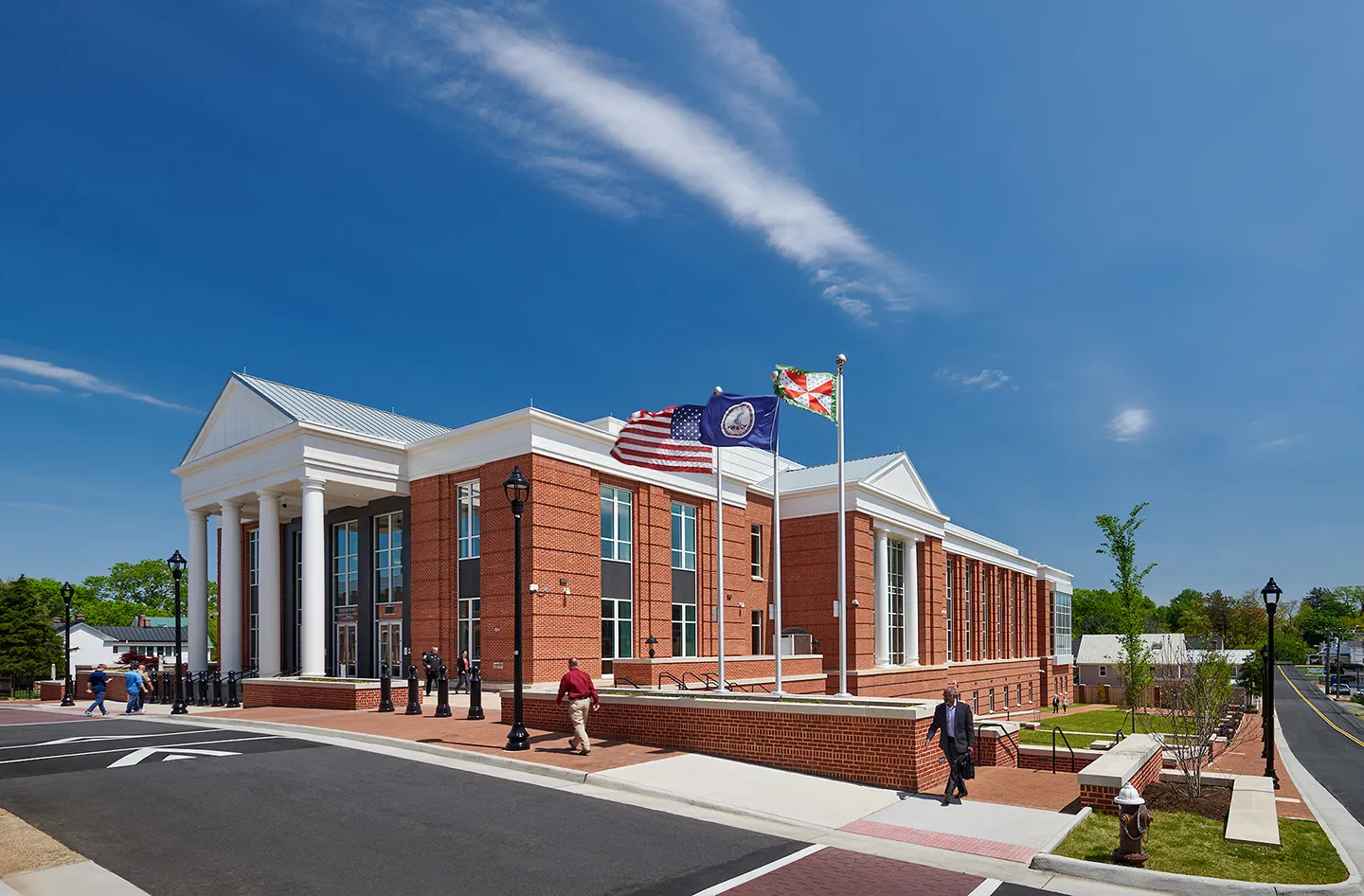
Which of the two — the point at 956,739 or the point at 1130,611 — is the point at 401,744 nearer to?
the point at 956,739

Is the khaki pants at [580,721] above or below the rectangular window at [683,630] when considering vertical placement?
above

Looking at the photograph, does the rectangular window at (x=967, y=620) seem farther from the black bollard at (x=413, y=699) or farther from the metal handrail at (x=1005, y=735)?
the metal handrail at (x=1005, y=735)

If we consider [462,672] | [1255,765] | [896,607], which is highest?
[462,672]

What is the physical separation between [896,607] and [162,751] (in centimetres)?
3818

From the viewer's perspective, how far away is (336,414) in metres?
37.9

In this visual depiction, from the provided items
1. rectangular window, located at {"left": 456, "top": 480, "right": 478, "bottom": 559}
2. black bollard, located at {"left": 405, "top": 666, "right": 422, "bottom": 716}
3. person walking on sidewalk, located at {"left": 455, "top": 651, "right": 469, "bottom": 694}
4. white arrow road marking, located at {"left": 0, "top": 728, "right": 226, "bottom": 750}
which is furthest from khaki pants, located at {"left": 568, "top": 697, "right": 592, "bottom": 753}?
rectangular window, located at {"left": 456, "top": 480, "right": 478, "bottom": 559}

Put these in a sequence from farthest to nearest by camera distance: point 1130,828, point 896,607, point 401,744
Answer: point 896,607, point 401,744, point 1130,828

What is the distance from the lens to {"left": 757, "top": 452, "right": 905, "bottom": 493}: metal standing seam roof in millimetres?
46312

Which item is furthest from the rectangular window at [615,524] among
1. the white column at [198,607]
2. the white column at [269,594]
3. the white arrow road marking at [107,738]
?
the white column at [198,607]

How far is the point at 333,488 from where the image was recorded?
113 feet

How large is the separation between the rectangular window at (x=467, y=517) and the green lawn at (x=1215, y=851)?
79.5 feet

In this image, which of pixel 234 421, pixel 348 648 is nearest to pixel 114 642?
pixel 234 421

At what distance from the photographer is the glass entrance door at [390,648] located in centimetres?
3544

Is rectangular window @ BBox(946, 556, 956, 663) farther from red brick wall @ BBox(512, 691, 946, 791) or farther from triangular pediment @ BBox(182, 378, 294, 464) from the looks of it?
red brick wall @ BBox(512, 691, 946, 791)
